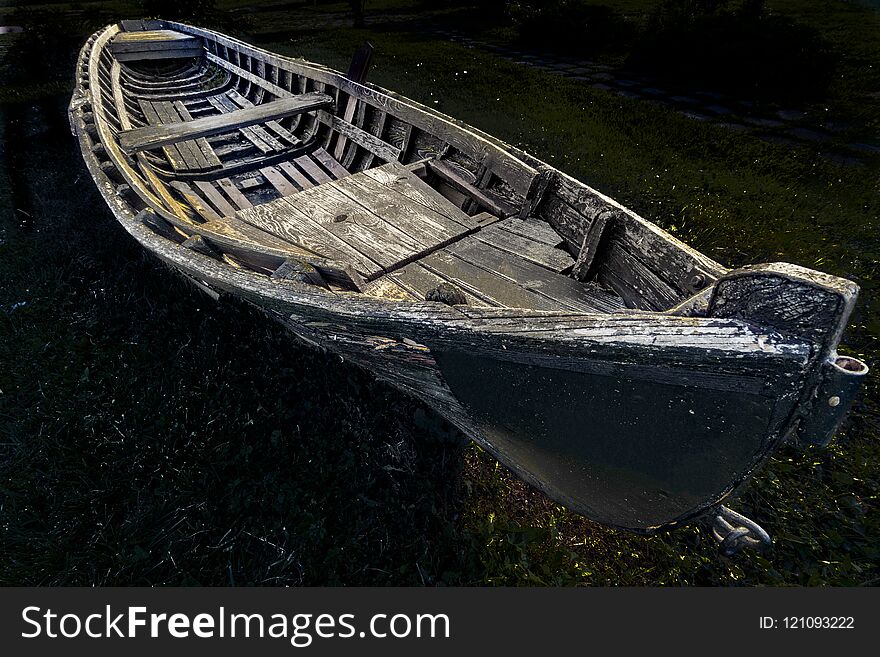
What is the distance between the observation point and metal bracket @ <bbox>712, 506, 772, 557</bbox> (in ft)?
8.90

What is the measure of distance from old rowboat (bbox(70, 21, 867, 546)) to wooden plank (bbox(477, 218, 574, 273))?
2cm

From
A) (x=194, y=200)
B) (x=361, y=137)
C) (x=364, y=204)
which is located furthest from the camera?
(x=361, y=137)

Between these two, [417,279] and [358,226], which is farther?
[358,226]

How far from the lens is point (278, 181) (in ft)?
19.0

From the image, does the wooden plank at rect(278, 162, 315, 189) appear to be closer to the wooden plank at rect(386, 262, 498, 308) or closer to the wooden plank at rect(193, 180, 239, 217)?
the wooden plank at rect(193, 180, 239, 217)

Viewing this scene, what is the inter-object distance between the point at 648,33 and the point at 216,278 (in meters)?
11.4

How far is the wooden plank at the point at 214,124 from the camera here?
17.5ft

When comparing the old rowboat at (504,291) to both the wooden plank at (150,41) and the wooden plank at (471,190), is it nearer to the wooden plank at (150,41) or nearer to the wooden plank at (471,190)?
the wooden plank at (471,190)

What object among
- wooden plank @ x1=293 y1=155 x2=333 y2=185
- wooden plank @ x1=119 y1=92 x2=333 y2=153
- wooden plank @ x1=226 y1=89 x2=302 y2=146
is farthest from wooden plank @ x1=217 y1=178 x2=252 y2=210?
wooden plank @ x1=226 y1=89 x2=302 y2=146

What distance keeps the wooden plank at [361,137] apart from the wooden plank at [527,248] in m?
1.80

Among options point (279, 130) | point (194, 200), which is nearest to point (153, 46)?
point (279, 130)

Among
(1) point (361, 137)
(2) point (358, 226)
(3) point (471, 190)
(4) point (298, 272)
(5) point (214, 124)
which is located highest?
(1) point (361, 137)

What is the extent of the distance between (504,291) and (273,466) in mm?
2091

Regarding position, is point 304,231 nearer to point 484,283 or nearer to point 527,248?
point 484,283
